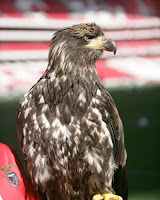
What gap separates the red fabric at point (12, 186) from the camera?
200 centimetres

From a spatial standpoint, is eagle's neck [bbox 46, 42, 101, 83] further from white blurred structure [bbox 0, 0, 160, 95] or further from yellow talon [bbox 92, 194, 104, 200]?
white blurred structure [bbox 0, 0, 160, 95]

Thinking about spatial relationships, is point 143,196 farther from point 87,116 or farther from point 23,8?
Answer: point 23,8

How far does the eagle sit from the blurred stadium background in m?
1.23

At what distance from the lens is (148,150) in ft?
12.7

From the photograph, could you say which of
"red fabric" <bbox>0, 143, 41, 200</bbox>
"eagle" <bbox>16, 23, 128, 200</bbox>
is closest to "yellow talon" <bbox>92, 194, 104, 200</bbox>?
"eagle" <bbox>16, 23, 128, 200</bbox>

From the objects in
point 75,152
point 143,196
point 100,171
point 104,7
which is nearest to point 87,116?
point 75,152

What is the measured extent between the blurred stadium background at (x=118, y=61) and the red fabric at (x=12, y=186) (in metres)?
1.19

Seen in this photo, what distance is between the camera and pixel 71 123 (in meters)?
2.11

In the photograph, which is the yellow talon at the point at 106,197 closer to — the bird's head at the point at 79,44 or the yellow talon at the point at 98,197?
the yellow talon at the point at 98,197

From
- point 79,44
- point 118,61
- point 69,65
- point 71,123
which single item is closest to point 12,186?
point 71,123

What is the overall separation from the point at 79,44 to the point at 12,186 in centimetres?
98

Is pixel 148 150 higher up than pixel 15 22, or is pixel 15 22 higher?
pixel 15 22

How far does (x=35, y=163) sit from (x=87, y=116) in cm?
46

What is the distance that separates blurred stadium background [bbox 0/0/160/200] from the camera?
3.40m
